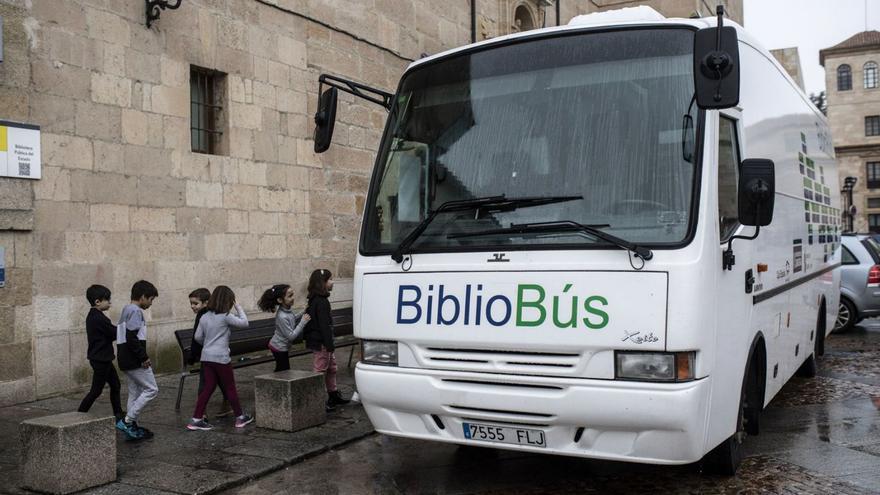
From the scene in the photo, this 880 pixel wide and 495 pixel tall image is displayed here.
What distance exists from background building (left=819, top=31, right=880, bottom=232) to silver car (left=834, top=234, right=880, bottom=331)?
7403 cm

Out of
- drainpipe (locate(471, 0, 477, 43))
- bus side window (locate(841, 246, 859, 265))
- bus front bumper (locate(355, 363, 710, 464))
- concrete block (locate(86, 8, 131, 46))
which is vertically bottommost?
bus front bumper (locate(355, 363, 710, 464))

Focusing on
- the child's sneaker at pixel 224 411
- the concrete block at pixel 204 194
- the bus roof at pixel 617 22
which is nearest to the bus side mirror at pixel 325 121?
the bus roof at pixel 617 22

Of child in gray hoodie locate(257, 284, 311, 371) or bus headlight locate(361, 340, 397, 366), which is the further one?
child in gray hoodie locate(257, 284, 311, 371)

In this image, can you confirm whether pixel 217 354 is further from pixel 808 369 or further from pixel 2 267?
pixel 808 369

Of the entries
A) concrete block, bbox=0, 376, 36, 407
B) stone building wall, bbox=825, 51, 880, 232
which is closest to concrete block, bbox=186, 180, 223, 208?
concrete block, bbox=0, 376, 36, 407

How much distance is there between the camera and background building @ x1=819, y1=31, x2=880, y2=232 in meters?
82.7

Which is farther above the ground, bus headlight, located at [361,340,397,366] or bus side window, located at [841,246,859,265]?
bus side window, located at [841,246,859,265]

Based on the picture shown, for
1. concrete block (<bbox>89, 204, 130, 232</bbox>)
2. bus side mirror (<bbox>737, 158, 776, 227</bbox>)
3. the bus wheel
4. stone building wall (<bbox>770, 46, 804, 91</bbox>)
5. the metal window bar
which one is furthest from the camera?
stone building wall (<bbox>770, 46, 804, 91</bbox>)

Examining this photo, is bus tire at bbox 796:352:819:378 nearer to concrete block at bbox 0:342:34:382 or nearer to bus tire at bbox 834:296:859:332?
bus tire at bbox 834:296:859:332

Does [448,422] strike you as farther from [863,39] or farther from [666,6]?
[863,39]

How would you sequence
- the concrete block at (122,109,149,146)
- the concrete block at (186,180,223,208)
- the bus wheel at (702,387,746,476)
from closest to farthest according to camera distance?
the bus wheel at (702,387,746,476), the concrete block at (122,109,149,146), the concrete block at (186,180,223,208)

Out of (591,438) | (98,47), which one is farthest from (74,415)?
(98,47)

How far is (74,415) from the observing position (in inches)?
231

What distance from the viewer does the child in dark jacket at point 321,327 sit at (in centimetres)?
789
